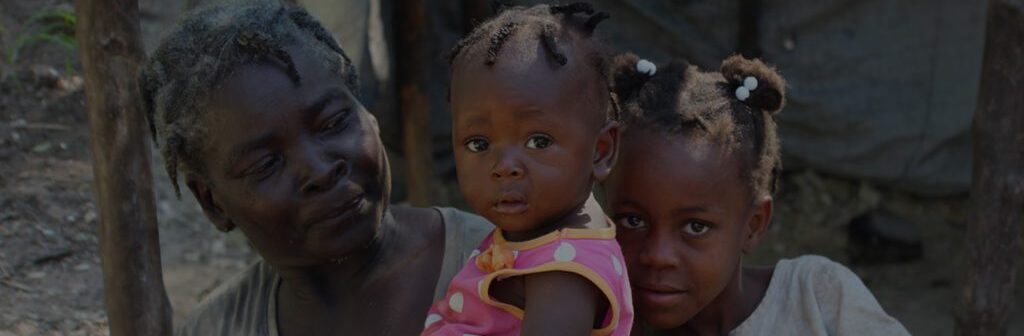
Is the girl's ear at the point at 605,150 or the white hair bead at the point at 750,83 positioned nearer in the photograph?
the girl's ear at the point at 605,150

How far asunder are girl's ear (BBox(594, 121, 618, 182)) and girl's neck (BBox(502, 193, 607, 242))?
5 centimetres

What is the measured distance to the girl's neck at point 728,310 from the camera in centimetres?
251

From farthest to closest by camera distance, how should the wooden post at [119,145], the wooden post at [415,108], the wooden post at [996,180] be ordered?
the wooden post at [415,108]
the wooden post at [996,180]
the wooden post at [119,145]

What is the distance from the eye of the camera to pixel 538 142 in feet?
6.49

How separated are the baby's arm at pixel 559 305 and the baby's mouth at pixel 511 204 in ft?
0.34

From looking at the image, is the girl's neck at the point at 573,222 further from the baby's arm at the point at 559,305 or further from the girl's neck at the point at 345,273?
the girl's neck at the point at 345,273

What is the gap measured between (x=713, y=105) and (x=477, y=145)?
55 centimetres

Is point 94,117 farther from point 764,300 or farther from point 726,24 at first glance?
point 726,24

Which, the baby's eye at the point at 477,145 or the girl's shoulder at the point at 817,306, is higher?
the baby's eye at the point at 477,145

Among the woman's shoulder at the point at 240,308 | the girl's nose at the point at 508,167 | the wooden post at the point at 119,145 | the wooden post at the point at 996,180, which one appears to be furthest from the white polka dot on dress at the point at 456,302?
the wooden post at the point at 996,180

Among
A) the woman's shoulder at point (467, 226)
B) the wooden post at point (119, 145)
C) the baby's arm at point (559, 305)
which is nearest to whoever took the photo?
the baby's arm at point (559, 305)

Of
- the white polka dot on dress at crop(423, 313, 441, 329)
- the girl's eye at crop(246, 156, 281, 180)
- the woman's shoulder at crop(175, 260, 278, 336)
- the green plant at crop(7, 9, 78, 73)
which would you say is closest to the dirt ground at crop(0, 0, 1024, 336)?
the green plant at crop(7, 9, 78, 73)

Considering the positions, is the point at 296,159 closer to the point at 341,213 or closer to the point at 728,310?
the point at 341,213

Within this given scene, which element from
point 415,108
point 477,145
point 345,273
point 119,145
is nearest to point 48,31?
point 415,108
